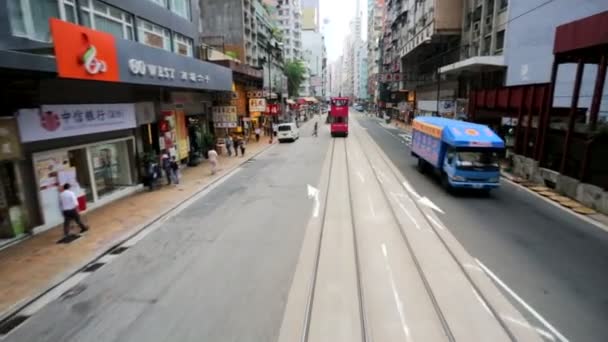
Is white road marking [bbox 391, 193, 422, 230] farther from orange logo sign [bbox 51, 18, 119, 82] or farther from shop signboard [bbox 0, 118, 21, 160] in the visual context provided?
shop signboard [bbox 0, 118, 21, 160]

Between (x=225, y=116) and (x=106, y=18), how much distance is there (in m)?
11.6

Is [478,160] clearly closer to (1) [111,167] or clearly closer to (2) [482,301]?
(2) [482,301]

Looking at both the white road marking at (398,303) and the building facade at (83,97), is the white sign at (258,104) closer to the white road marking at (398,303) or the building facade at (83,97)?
the building facade at (83,97)

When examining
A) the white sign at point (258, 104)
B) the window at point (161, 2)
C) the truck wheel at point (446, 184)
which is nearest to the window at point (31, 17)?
the window at point (161, 2)

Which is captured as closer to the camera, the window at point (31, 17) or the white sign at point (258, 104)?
the window at point (31, 17)

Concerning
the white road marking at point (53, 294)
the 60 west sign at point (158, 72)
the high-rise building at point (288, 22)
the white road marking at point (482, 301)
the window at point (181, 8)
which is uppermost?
the high-rise building at point (288, 22)

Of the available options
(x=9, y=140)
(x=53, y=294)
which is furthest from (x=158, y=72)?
(x=53, y=294)

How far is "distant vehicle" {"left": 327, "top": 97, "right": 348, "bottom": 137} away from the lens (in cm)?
3816

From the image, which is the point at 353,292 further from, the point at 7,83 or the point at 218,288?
the point at 7,83

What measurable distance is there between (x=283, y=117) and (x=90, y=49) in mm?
51523

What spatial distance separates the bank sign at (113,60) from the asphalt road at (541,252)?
1245 cm

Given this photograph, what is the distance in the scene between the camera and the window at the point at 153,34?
56.3ft

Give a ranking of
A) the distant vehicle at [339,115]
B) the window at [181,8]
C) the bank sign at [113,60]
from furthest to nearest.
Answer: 1. the distant vehicle at [339,115]
2. the window at [181,8]
3. the bank sign at [113,60]

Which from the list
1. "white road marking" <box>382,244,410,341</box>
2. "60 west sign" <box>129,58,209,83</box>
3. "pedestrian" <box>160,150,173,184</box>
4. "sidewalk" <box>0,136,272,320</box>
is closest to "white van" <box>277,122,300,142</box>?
"60 west sign" <box>129,58,209,83</box>
